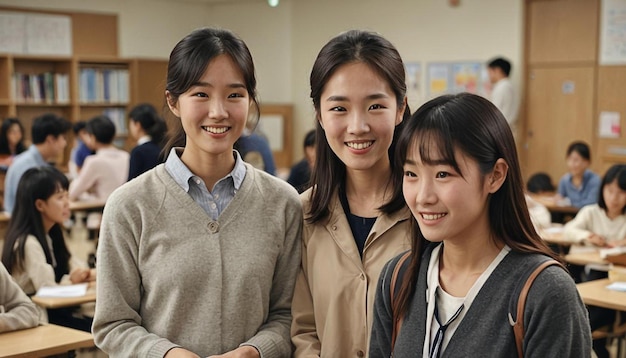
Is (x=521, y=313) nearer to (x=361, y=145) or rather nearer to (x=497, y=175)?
(x=497, y=175)

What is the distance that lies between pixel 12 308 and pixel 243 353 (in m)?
1.61

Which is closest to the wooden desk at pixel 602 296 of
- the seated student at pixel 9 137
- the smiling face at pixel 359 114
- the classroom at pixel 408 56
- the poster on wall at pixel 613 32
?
the classroom at pixel 408 56

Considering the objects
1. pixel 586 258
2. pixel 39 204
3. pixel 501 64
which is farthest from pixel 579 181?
pixel 39 204

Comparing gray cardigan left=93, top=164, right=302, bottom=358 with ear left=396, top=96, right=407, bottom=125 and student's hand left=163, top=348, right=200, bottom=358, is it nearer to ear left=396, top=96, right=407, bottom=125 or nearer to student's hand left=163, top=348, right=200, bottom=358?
student's hand left=163, top=348, right=200, bottom=358

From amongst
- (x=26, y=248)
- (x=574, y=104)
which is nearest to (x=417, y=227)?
(x=26, y=248)

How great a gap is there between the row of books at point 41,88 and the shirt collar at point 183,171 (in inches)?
339

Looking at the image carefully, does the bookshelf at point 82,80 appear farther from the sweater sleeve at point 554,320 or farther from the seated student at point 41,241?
the sweater sleeve at point 554,320

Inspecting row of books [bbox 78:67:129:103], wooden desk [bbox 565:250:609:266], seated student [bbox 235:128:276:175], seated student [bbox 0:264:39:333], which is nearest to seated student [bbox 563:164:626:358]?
wooden desk [bbox 565:250:609:266]

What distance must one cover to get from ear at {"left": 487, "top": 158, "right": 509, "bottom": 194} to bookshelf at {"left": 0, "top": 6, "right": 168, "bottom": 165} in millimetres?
8664

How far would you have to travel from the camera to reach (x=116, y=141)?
1120 centimetres

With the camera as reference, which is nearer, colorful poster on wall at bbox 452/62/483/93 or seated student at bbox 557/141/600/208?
seated student at bbox 557/141/600/208

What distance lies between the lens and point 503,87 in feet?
29.7

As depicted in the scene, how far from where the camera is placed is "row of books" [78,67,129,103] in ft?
34.9

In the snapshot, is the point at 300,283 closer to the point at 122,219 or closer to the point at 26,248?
the point at 122,219
